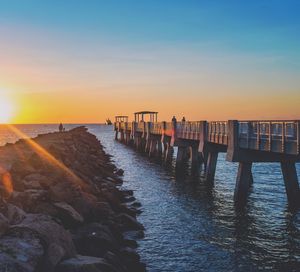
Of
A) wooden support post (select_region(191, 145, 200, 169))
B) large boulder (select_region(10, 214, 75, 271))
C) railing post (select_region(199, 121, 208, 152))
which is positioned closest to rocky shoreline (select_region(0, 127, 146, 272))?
large boulder (select_region(10, 214, 75, 271))

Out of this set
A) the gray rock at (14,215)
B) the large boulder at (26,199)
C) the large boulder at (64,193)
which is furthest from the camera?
the large boulder at (64,193)

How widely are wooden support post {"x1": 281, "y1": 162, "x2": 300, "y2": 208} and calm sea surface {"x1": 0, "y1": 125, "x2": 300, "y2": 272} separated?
598 millimetres

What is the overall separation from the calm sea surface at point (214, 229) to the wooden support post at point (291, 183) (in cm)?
60

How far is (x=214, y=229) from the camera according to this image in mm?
16672

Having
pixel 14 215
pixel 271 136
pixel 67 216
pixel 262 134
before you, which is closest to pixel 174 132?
pixel 262 134

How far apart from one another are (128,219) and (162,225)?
6.13 ft

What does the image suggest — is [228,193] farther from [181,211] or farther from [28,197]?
[28,197]

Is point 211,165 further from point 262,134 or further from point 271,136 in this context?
Result: point 271,136

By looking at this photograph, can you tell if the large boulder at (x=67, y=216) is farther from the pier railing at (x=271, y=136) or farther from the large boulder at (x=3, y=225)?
the pier railing at (x=271, y=136)

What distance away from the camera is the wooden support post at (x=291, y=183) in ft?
68.5

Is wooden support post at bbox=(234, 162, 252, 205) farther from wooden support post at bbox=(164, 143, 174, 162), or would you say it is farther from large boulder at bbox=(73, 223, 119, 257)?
wooden support post at bbox=(164, 143, 174, 162)

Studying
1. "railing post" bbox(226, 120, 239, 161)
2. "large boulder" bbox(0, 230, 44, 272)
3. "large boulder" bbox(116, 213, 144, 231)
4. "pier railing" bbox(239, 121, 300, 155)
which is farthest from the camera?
"railing post" bbox(226, 120, 239, 161)

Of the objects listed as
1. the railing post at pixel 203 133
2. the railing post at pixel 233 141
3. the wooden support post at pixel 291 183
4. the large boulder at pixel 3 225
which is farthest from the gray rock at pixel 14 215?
the railing post at pixel 203 133

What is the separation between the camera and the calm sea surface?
1299 centimetres
